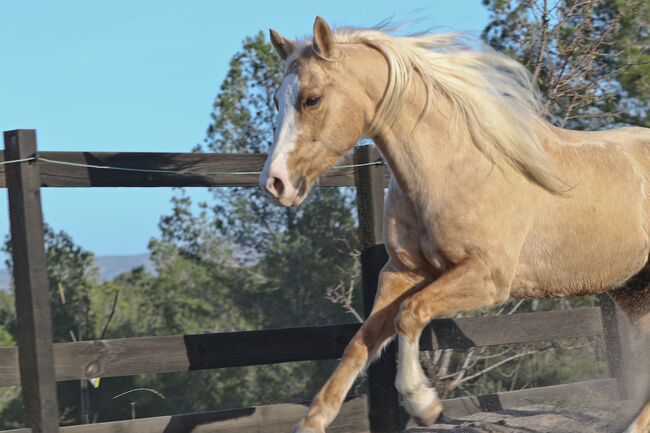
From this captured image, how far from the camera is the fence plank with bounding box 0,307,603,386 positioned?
11.3ft

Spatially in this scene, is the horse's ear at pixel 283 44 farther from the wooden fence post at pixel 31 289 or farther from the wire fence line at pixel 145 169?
the wooden fence post at pixel 31 289

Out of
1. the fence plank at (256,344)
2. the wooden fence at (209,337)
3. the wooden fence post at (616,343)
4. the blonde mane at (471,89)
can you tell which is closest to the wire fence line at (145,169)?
the wooden fence at (209,337)

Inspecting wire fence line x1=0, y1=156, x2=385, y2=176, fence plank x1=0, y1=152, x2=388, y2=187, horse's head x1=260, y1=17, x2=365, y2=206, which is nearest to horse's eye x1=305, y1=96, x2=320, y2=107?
horse's head x1=260, y1=17, x2=365, y2=206

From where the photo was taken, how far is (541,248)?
11.1ft

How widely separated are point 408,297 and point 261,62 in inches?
535

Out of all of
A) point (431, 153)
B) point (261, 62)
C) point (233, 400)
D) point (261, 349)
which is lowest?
point (233, 400)

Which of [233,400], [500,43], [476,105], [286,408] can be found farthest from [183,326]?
[476,105]

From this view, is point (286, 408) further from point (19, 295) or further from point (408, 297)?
point (19, 295)

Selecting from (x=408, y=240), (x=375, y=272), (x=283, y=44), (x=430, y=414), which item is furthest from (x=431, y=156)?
(x=375, y=272)

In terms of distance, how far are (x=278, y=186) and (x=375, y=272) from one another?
5.02 ft

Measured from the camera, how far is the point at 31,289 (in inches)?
131

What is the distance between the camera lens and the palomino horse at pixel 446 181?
9.80ft

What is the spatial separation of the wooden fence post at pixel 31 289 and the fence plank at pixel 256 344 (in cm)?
7

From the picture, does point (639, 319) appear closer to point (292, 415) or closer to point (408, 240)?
point (408, 240)
